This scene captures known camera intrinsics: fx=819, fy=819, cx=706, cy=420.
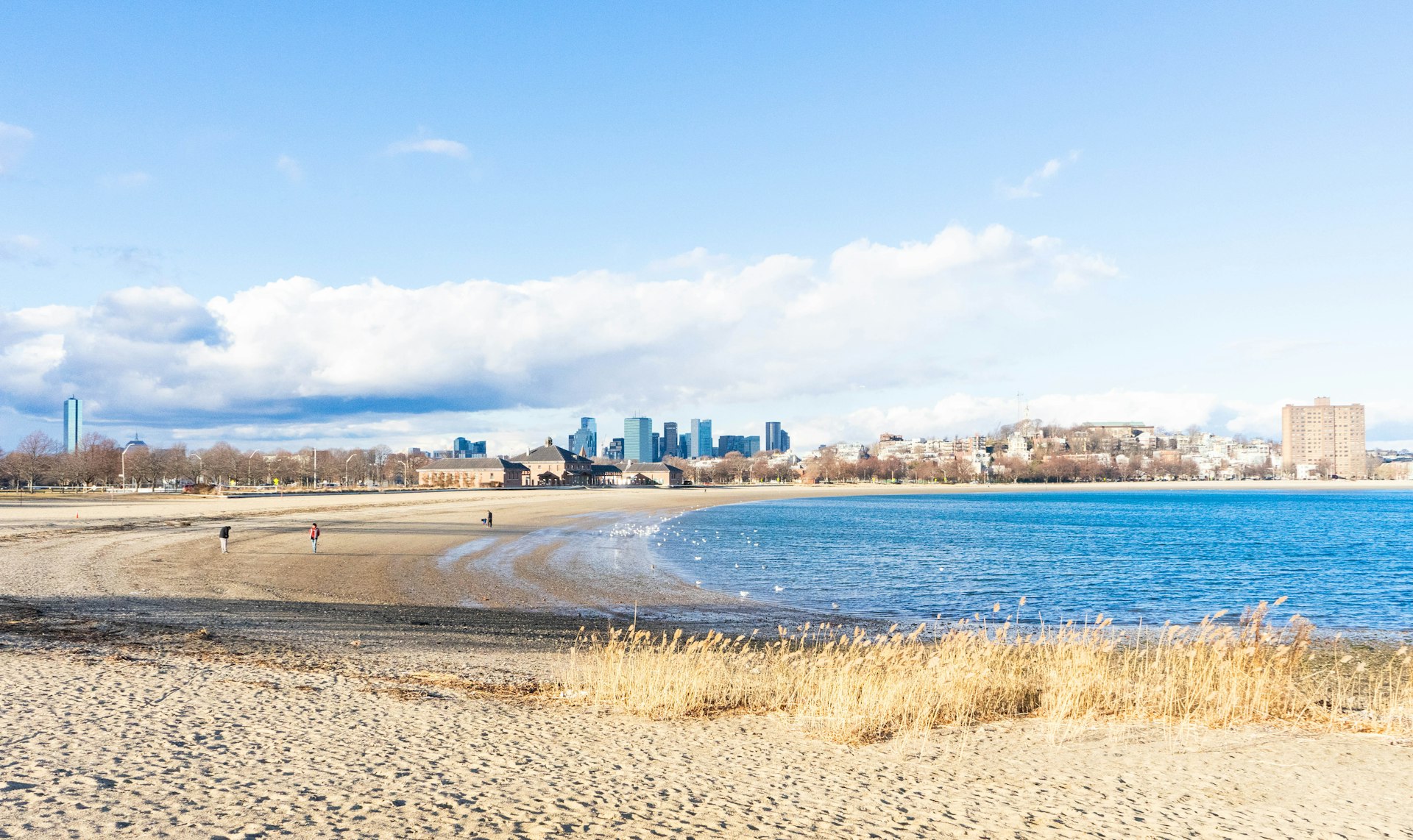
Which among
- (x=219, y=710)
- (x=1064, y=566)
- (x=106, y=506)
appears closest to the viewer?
(x=219, y=710)

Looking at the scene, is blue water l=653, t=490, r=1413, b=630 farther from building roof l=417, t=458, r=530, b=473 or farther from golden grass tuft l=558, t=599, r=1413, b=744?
building roof l=417, t=458, r=530, b=473

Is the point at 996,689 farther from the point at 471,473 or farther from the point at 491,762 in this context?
the point at 471,473

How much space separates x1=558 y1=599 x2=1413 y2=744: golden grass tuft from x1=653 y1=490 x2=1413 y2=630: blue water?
36.6 ft

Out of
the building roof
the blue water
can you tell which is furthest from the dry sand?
the building roof

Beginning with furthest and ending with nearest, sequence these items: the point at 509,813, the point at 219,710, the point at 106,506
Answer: the point at 106,506
the point at 219,710
the point at 509,813

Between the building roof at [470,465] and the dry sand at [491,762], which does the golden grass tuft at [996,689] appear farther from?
the building roof at [470,465]

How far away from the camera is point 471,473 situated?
18200 centimetres

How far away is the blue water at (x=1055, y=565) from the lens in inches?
1065

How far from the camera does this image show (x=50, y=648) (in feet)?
47.8

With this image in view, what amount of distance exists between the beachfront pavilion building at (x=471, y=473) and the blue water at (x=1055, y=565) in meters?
110

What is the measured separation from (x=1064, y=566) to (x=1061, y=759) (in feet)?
107

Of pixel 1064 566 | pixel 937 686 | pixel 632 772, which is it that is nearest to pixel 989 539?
pixel 1064 566

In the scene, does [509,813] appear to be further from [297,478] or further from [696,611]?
[297,478]

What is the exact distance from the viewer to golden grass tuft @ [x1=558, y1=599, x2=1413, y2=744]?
11273 millimetres
